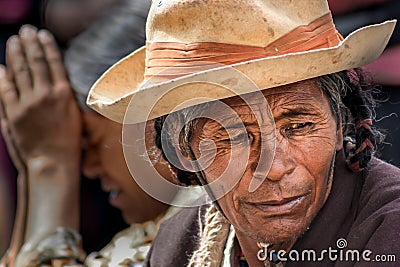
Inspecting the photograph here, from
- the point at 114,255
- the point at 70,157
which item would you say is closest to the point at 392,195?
the point at 114,255

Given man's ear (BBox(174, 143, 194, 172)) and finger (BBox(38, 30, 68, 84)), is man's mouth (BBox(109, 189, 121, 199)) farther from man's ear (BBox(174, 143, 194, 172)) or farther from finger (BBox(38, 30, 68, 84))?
man's ear (BBox(174, 143, 194, 172))

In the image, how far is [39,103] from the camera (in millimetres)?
4035

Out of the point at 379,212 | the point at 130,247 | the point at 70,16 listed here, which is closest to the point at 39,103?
the point at 70,16

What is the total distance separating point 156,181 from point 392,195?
0.80 metres

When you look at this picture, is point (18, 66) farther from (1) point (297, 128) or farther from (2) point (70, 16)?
(1) point (297, 128)

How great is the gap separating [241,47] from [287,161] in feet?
1.07

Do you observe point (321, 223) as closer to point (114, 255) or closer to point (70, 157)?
point (114, 255)

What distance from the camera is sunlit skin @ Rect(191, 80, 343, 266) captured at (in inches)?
89.3

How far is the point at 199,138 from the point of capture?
7.93ft

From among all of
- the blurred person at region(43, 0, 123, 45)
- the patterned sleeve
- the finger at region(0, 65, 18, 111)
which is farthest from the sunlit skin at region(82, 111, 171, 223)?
the blurred person at region(43, 0, 123, 45)

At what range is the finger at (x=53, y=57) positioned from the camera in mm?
4074

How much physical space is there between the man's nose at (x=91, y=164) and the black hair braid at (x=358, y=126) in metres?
1.72

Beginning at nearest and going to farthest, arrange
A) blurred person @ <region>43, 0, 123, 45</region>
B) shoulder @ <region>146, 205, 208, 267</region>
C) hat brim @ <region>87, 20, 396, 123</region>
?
hat brim @ <region>87, 20, 396, 123</region> < shoulder @ <region>146, 205, 208, 267</region> < blurred person @ <region>43, 0, 123, 45</region>

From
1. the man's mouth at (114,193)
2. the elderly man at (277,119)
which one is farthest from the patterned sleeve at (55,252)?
the elderly man at (277,119)
